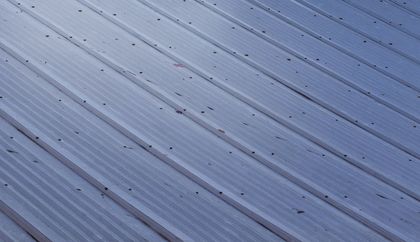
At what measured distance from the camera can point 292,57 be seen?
151 inches

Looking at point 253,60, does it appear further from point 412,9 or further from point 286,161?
point 412,9

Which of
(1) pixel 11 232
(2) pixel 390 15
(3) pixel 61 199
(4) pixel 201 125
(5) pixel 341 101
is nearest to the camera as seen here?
(1) pixel 11 232

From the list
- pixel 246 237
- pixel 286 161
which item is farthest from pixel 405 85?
pixel 246 237

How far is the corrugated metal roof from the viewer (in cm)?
250

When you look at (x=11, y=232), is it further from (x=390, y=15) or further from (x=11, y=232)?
(x=390, y=15)

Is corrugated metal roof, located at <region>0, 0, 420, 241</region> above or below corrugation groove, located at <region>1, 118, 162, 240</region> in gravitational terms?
above

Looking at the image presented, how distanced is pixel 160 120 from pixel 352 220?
1072 mm

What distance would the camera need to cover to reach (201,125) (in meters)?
3.06

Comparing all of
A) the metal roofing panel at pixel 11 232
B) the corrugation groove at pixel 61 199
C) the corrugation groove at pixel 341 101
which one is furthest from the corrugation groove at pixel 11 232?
the corrugation groove at pixel 341 101

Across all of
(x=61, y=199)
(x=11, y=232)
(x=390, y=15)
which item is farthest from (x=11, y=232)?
(x=390, y=15)

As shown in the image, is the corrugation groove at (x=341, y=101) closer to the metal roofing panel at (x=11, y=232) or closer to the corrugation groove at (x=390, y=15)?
the corrugation groove at (x=390, y=15)

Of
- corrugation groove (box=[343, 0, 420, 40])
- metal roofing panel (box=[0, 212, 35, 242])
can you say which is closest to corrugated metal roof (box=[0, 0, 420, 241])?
metal roofing panel (box=[0, 212, 35, 242])

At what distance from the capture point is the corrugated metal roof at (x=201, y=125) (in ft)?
8.20

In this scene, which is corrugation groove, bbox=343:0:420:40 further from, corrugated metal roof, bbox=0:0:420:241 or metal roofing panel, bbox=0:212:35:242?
metal roofing panel, bbox=0:212:35:242
